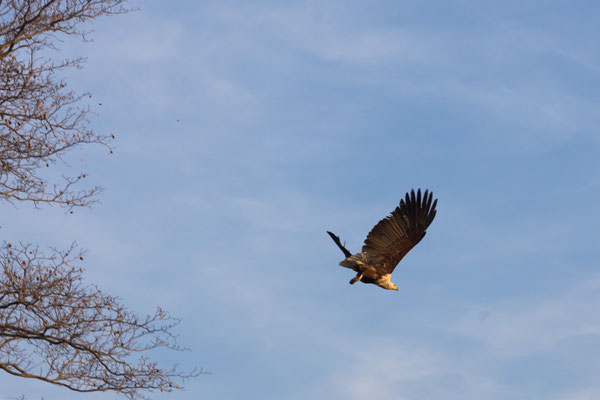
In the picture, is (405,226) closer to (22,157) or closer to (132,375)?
(132,375)

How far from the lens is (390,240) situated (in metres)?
12.6

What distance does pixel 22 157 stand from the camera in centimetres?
1262

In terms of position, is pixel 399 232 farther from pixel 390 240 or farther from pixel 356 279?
pixel 356 279

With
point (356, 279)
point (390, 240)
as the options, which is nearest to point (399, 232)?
point (390, 240)

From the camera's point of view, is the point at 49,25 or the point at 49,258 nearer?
the point at 49,258

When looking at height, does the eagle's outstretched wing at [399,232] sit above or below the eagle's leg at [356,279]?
above

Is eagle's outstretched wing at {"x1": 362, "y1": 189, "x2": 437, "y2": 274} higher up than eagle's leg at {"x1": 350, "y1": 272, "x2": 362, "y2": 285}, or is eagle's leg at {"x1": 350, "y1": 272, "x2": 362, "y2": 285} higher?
eagle's outstretched wing at {"x1": 362, "y1": 189, "x2": 437, "y2": 274}

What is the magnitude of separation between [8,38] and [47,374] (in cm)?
536

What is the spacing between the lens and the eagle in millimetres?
12359

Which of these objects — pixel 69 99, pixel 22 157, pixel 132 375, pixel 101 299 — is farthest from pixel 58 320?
pixel 69 99

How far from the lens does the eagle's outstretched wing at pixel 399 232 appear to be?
1235 cm

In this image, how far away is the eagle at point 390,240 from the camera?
40.5 feet

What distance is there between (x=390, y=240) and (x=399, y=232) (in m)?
0.21

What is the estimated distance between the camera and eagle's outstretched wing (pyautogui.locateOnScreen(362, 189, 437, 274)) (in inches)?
486
